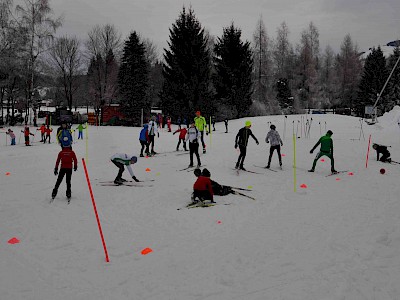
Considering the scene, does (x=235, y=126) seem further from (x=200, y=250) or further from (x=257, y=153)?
(x=200, y=250)

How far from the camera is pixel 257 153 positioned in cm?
1683

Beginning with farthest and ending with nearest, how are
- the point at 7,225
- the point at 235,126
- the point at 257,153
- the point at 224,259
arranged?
1. the point at 235,126
2. the point at 257,153
3. the point at 7,225
4. the point at 224,259

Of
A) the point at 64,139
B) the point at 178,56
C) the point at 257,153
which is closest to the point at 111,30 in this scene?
the point at 178,56

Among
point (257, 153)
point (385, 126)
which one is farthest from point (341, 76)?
point (257, 153)

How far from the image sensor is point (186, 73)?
33.2 m

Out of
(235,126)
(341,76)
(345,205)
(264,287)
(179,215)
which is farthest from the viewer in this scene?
(341,76)

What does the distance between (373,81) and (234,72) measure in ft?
67.4

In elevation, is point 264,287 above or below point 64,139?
below

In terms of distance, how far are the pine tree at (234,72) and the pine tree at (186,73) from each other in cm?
311

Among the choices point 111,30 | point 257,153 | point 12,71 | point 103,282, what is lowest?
point 103,282

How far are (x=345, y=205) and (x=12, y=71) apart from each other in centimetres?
3306

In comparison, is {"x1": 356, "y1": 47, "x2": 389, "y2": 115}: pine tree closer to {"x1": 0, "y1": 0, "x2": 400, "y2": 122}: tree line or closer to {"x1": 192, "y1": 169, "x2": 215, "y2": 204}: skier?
{"x1": 0, "y1": 0, "x2": 400, "y2": 122}: tree line

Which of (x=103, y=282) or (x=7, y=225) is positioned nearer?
(x=103, y=282)

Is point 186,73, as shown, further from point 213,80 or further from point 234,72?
point 234,72
